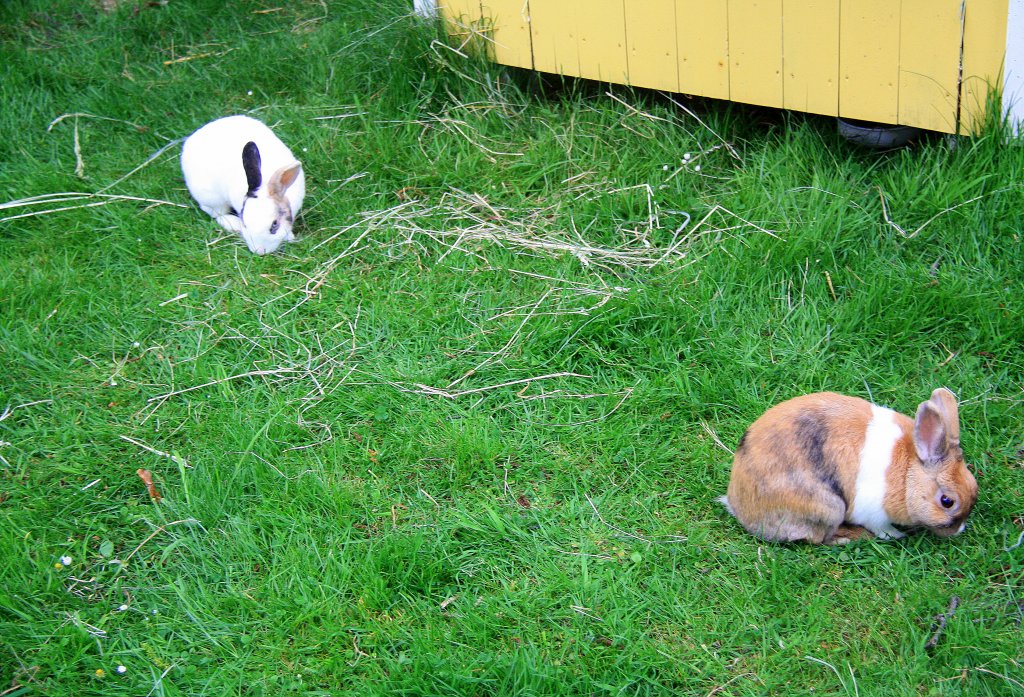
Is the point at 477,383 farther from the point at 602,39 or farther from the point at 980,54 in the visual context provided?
the point at 980,54

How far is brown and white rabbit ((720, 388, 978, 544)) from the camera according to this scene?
3092 millimetres

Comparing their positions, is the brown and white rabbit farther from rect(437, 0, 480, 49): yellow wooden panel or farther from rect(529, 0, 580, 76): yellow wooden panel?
rect(437, 0, 480, 49): yellow wooden panel

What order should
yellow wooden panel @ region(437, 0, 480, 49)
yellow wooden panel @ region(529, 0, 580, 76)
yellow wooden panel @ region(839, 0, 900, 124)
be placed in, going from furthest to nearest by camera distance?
yellow wooden panel @ region(437, 0, 480, 49) → yellow wooden panel @ region(529, 0, 580, 76) → yellow wooden panel @ region(839, 0, 900, 124)

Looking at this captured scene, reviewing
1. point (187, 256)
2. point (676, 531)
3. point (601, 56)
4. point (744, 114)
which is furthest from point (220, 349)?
point (744, 114)

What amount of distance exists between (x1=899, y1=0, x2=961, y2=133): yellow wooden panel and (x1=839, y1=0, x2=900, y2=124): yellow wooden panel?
4 centimetres

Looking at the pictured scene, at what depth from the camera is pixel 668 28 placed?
4.96 m

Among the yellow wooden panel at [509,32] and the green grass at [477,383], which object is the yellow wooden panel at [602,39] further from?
the yellow wooden panel at [509,32]

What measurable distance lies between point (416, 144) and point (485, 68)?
0.62 metres

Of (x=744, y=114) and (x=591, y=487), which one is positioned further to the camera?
(x=744, y=114)

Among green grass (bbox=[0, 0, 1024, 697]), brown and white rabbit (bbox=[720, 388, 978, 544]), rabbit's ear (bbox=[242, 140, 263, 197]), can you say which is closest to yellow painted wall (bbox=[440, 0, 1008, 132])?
green grass (bbox=[0, 0, 1024, 697])

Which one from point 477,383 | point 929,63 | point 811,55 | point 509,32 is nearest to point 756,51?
point 811,55

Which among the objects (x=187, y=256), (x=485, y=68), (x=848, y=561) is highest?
(x=485, y=68)

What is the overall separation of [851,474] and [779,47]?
2340mm

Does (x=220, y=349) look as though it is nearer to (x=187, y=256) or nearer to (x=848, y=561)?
(x=187, y=256)
